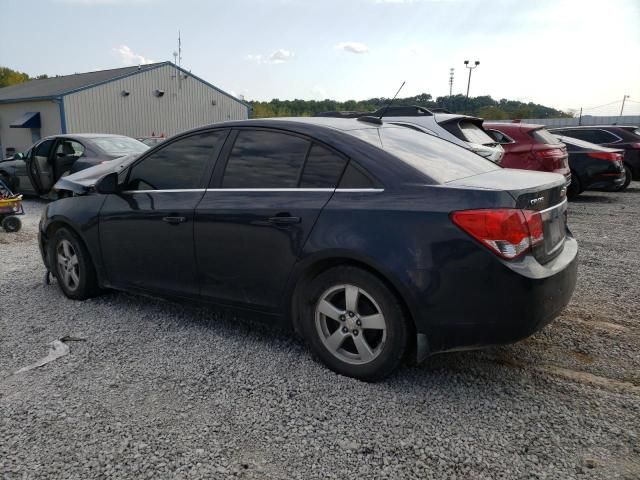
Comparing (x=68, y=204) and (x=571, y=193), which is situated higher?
(x=68, y=204)

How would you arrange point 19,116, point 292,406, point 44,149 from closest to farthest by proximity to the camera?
point 292,406 < point 44,149 < point 19,116

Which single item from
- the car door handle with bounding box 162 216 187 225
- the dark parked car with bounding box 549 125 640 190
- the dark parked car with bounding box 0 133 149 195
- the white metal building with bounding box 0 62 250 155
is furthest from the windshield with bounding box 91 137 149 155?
the white metal building with bounding box 0 62 250 155

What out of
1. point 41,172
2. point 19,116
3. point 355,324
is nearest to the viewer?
point 355,324

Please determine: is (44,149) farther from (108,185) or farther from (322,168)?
(322,168)

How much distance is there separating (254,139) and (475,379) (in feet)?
6.94

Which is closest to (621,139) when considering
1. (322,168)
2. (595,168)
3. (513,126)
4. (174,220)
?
(595,168)

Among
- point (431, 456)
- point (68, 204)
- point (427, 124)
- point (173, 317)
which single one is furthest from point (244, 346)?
point (427, 124)

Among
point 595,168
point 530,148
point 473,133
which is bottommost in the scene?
point 595,168

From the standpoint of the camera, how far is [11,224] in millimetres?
8094

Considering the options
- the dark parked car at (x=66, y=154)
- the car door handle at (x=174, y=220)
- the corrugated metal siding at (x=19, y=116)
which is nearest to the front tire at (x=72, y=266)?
the car door handle at (x=174, y=220)

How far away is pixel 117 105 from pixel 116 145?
676 inches

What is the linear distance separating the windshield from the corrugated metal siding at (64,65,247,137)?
15254 millimetres

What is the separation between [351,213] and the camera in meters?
2.99

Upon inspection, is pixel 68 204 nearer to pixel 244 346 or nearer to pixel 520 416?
pixel 244 346
